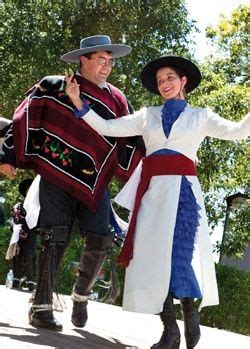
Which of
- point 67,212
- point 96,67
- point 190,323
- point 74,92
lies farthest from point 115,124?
point 190,323

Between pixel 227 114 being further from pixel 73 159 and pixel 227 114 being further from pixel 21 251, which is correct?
pixel 73 159

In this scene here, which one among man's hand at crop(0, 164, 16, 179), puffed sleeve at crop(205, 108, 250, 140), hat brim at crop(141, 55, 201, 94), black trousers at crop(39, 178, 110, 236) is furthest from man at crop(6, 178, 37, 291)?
puffed sleeve at crop(205, 108, 250, 140)

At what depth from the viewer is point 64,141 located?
4.75 meters

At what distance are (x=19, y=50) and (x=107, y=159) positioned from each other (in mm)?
12309

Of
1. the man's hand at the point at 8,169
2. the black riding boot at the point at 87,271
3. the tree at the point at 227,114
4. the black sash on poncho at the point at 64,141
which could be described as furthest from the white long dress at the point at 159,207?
the tree at the point at 227,114

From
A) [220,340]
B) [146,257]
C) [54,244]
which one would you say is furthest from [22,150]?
[220,340]

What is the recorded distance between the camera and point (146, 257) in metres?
4.14

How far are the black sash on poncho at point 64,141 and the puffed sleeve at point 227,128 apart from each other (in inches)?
28.9

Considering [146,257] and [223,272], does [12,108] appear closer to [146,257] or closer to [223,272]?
[223,272]

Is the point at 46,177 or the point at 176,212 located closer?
the point at 176,212

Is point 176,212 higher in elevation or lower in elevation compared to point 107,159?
lower

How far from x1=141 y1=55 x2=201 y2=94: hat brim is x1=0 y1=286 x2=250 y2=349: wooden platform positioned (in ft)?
4.87

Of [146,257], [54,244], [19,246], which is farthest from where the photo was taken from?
[19,246]

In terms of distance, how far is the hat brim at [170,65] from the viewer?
14.5 feet
